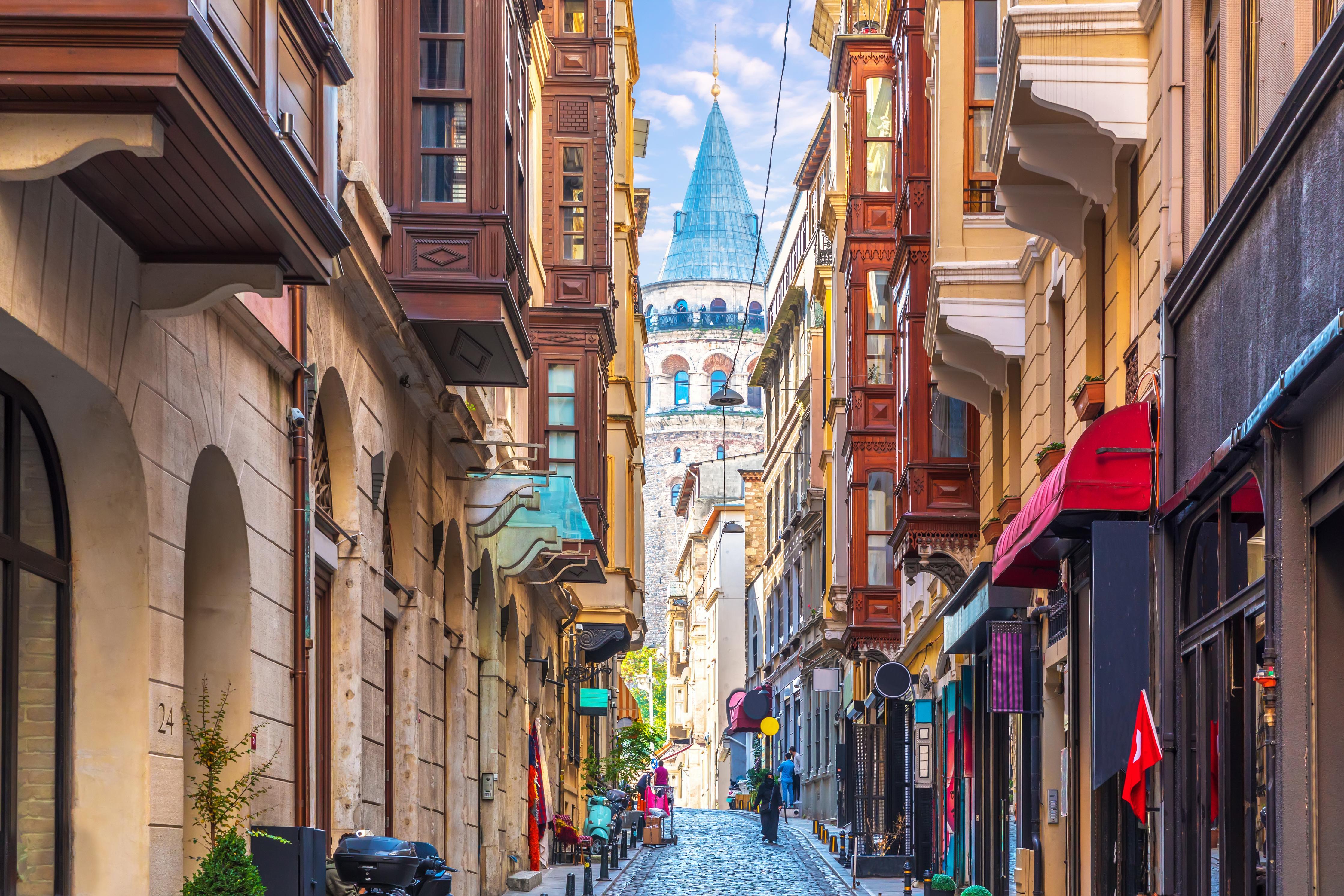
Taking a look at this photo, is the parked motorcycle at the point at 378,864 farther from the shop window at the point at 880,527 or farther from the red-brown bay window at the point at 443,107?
the shop window at the point at 880,527

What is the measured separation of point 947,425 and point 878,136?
396 inches

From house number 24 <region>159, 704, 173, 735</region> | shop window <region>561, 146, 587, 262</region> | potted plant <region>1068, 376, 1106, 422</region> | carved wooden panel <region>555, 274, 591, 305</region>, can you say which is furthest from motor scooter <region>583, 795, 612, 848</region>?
house number 24 <region>159, 704, 173, 735</region>

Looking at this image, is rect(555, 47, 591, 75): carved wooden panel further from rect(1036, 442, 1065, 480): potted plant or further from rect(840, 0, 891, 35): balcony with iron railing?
rect(1036, 442, 1065, 480): potted plant

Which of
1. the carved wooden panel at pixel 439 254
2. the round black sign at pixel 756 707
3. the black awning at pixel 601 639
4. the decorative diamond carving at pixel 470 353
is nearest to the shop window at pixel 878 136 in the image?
the black awning at pixel 601 639

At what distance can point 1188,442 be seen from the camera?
11.9 meters

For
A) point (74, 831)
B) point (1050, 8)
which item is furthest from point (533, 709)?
point (74, 831)

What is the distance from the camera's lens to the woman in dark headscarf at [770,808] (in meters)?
34.6

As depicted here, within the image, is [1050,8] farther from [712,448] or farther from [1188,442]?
[712,448]

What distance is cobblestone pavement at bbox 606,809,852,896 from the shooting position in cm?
2366

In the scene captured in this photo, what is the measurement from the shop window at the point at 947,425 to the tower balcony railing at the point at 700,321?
10750 cm

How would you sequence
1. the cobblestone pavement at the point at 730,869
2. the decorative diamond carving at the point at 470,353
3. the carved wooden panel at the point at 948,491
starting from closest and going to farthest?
the decorative diamond carving at the point at 470,353 < the carved wooden panel at the point at 948,491 < the cobblestone pavement at the point at 730,869

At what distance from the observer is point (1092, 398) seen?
15234 mm

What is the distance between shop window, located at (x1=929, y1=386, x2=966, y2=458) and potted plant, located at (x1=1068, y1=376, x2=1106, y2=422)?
810cm

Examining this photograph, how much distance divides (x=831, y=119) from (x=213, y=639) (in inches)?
1327
